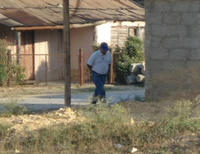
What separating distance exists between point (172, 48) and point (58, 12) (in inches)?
386

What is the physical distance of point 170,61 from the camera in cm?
1158

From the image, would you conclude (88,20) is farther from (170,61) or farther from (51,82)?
(170,61)

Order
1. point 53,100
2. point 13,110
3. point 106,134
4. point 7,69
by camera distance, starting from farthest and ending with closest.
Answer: point 7,69 < point 53,100 < point 13,110 < point 106,134

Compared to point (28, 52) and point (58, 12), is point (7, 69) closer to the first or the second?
point (28, 52)

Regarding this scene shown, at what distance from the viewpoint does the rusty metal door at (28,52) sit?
64.3ft

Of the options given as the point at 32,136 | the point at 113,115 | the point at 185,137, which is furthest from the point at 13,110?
the point at 185,137

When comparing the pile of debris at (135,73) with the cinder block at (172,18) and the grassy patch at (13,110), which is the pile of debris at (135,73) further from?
the grassy patch at (13,110)

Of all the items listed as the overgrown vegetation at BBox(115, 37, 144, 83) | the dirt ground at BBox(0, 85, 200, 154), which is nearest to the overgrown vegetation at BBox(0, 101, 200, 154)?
the dirt ground at BBox(0, 85, 200, 154)

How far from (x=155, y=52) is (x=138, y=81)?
26.7ft

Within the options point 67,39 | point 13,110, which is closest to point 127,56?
point 67,39

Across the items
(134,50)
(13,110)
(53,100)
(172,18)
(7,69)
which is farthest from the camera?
(134,50)

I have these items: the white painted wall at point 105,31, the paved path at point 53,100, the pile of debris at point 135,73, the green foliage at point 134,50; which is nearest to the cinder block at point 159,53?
the paved path at point 53,100

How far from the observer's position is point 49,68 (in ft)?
67.7

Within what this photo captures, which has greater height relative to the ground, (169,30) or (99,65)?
(169,30)
